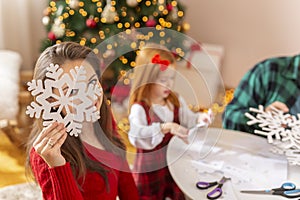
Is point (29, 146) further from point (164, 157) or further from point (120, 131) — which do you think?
point (164, 157)

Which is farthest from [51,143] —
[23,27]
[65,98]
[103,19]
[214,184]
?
[23,27]

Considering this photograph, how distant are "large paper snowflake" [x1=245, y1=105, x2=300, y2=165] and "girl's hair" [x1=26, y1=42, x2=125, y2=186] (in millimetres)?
489

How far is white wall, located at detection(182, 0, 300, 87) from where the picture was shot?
293 cm

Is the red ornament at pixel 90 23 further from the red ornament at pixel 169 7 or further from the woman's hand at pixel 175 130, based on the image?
the woman's hand at pixel 175 130

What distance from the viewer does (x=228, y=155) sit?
1.42m

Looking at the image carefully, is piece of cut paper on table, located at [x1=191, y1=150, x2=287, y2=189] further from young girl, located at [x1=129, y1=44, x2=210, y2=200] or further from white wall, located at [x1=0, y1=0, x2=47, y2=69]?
white wall, located at [x1=0, y1=0, x2=47, y2=69]

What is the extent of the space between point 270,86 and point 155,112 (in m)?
0.62

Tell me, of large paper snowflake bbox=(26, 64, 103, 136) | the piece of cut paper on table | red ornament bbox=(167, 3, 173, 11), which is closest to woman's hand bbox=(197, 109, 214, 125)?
the piece of cut paper on table

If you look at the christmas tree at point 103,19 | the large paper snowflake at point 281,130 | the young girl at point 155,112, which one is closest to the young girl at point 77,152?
the young girl at point 155,112

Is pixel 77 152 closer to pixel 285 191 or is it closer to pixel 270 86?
pixel 285 191

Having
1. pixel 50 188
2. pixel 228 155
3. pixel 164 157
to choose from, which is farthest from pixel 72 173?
pixel 228 155

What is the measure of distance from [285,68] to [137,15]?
3.03ft

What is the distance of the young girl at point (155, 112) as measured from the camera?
56.0 inches

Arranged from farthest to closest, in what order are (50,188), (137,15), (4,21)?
(4,21) → (137,15) → (50,188)
